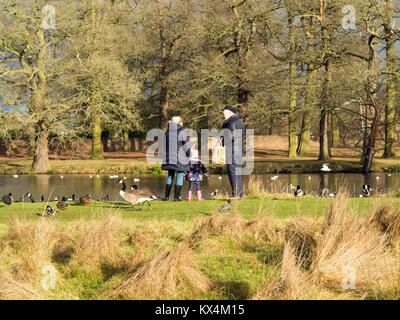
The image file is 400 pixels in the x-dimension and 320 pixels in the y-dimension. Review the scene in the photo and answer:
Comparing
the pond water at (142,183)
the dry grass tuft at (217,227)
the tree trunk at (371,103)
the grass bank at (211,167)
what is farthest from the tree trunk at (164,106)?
the dry grass tuft at (217,227)

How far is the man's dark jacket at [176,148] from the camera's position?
13570mm

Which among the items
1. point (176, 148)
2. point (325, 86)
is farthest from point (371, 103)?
point (176, 148)

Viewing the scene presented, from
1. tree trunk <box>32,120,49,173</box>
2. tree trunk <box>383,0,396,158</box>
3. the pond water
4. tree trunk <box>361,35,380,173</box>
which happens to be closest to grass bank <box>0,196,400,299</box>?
the pond water

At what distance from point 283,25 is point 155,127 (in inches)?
859

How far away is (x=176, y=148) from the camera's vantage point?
13688 millimetres

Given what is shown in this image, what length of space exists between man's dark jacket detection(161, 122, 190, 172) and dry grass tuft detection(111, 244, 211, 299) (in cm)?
684

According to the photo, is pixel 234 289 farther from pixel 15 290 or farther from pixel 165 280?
pixel 15 290

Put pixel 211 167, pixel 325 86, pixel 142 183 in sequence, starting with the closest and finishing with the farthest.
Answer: pixel 142 183
pixel 325 86
pixel 211 167

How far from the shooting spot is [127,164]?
32875 millimetres

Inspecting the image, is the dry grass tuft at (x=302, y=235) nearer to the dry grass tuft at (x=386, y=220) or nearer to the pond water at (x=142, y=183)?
the dry grass tuft at (x=386, y=220)

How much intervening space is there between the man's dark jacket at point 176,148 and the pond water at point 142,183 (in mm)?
6565

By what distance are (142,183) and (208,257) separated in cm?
1729
